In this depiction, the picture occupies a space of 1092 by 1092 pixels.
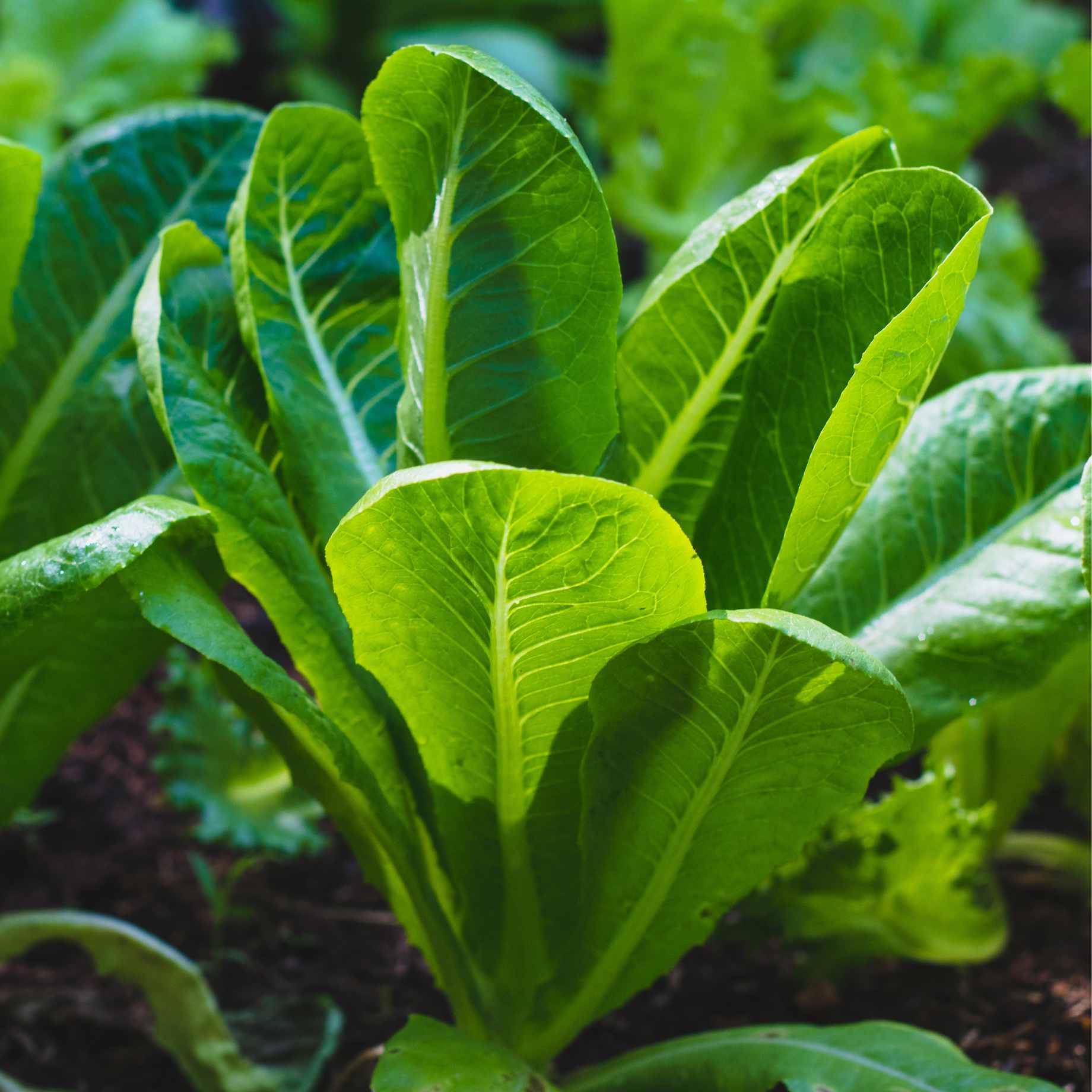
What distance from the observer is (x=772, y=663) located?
0.91 m

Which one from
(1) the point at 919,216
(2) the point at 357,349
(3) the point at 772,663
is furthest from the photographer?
(2) the point at 357,349

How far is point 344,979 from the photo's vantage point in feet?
5.18

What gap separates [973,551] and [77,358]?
1.02m

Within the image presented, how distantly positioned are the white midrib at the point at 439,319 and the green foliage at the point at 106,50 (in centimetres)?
228

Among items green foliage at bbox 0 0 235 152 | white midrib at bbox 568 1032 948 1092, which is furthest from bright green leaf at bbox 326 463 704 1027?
green foliage at bbox 0 0 235 152

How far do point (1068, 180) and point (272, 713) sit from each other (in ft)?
10.7

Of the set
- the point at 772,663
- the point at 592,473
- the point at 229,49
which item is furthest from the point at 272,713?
the point at 229,49

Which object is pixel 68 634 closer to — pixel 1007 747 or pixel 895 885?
pixel 895 885

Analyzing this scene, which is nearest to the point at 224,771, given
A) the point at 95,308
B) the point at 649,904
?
the point at 95,308

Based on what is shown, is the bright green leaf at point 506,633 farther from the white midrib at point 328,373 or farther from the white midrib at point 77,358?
the white midrib at point 77,358

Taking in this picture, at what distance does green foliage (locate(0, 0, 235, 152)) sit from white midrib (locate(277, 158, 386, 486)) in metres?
2.02

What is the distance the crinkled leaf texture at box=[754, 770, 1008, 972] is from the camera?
138 cm

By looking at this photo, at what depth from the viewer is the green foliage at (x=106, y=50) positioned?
3.22m

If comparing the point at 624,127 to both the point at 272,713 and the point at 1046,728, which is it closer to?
the point at 1046,728
